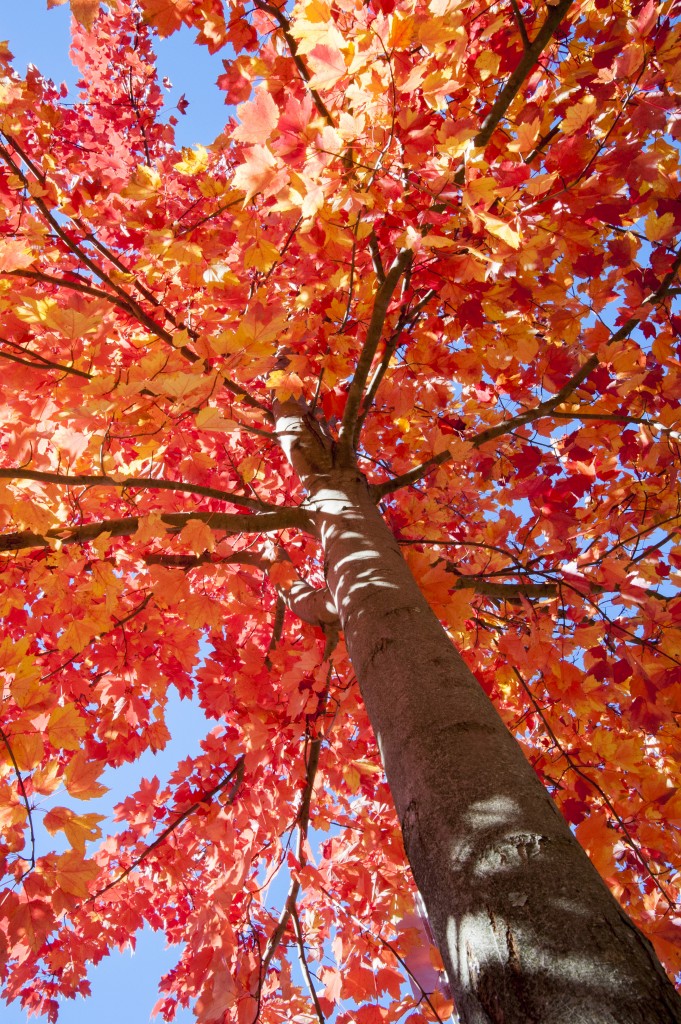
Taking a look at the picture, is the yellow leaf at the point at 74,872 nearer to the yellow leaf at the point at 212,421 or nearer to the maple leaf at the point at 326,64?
the yellow leaf at the point at 212,421

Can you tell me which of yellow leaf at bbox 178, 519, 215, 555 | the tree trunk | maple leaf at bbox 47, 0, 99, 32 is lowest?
the tree trunk

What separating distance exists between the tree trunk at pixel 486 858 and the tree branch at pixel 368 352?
1.08m

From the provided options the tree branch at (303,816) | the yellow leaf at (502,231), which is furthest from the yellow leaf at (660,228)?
the tree branch at (303,816)

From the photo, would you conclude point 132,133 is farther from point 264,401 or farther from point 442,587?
point 442,587

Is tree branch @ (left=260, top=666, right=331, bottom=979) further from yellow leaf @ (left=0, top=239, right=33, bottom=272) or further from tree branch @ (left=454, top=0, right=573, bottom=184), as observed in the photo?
tree branch @ (left=454, top=0, right=573, bottom=184)

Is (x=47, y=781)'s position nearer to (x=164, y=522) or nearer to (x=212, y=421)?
(x=164, y=522)

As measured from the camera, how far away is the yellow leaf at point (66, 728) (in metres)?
1.85

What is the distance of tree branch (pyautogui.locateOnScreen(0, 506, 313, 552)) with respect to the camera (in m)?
1.84

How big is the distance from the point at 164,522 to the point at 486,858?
157 cm

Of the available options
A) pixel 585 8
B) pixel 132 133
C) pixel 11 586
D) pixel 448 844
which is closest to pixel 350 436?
pixel 11 586

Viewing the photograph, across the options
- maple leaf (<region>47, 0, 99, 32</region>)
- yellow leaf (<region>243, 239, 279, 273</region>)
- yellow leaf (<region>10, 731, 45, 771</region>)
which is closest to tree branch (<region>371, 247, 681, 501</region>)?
yellow leaf (<region>243, 239, 279, 273</region>)

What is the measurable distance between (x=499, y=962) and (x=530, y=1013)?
0.26ft

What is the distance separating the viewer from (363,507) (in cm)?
216

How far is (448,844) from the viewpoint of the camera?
95cm
